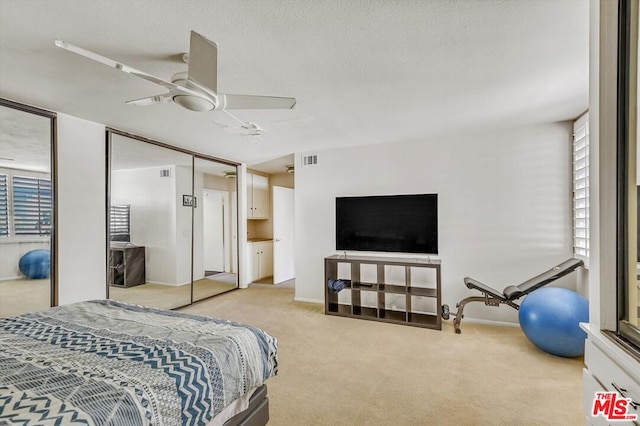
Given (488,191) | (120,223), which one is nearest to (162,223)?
(120,223)

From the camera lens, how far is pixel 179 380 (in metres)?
1.29

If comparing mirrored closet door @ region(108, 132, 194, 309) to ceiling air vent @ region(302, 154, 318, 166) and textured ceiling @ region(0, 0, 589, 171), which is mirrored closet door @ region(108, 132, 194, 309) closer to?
textured ceiling @ region(0, 0, 589, 171)

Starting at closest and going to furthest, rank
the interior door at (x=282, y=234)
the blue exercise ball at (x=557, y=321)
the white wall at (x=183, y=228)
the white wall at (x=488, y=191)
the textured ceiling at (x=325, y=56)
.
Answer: the textured ceiling at (x=325, y=56) < the blue exercise ball at (x=557, y=321) < the white wall at (x=488, y=191) < the white wall at (x=183, y=228) < the interior door at (x=282, y=234)

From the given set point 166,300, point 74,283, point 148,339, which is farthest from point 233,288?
point 148,339

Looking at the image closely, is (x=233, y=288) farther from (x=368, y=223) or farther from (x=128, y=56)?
(x=128, y=56)

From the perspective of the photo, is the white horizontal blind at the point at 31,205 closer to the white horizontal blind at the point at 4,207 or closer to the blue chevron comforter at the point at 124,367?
the white horizontal blind at the point at 4,207

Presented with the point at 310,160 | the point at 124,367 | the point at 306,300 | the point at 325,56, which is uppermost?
the point at 325,56

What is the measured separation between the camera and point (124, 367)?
1313mm

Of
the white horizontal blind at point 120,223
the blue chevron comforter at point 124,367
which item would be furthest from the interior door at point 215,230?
the blue chevron comforter at point 124,367

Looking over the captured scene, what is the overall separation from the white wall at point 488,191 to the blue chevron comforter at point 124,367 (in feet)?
9.99

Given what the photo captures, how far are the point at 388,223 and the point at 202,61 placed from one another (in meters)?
3.10

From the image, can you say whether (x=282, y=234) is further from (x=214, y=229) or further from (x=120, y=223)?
(x=120, y=223)

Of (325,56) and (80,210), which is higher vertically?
(325,56)

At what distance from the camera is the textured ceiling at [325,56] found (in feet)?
5.24
